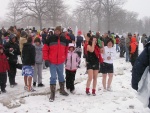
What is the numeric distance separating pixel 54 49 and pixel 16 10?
123 feet

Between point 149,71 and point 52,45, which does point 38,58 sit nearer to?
point 52,45

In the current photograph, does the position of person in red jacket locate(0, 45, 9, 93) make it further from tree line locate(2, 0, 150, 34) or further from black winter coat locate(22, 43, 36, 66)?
tree line locate(2, 0, 150, 34)

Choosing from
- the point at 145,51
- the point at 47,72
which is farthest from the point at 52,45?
the point at 47,72

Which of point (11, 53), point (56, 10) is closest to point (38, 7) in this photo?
point (56, 10)

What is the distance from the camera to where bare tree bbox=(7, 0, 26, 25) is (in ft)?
128

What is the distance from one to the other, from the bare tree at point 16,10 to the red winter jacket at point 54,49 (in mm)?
33650

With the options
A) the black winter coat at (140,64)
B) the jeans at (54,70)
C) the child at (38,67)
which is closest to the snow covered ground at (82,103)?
the jeans at (54,70)

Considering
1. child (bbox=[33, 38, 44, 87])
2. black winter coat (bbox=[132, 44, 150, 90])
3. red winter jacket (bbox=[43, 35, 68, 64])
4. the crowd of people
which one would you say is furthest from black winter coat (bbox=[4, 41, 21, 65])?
black winter coat (bbox=[132, 44, 150, 90])

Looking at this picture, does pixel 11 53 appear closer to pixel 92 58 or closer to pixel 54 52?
pixel 54 52

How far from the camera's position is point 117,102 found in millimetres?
6789

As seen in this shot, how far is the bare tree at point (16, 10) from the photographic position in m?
39.2

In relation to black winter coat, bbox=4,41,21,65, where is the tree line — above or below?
above

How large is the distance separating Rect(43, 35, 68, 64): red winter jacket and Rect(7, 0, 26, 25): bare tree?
110 ft

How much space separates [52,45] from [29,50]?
1.61 metres
